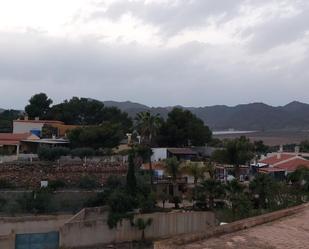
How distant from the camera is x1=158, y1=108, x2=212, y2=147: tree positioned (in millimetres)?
71250

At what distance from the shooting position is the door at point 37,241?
29.8 meters

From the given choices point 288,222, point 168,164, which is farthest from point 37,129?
point 288,222

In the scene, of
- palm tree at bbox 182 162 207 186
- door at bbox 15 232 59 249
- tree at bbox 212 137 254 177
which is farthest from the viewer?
tree at bbox 212 137 254 177

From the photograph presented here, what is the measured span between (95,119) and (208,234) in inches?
3287

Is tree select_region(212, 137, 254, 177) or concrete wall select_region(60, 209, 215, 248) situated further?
tree select_region(212, 137, 254, 177)

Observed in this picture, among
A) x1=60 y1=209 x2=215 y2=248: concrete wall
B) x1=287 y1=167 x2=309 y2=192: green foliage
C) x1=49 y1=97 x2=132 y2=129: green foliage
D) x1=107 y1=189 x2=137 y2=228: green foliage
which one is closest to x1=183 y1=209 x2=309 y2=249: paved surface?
x1=60 y1=209 x2=215 y2=248: concrete wall

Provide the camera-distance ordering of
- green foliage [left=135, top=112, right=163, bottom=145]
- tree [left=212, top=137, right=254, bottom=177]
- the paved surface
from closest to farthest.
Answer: the paved surface
tree [left=212, top=137, right=254, bottom=177]
green foliage [left=135, top=112, right=163, bottom=145]

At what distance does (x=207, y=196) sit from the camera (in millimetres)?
39375

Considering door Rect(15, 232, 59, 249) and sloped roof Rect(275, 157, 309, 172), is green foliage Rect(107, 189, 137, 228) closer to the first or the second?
door Rect(15, 232, 59, 249)

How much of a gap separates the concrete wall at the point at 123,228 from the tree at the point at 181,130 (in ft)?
119

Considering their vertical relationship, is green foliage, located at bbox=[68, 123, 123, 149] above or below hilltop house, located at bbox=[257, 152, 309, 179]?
above

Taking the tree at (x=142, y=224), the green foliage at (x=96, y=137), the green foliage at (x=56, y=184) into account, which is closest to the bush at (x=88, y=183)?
the green foliage at (x=56, y=184)

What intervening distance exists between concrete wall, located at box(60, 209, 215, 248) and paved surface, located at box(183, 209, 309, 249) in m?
19.4

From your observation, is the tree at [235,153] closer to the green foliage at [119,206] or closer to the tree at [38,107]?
the green foliage at [119,206]
